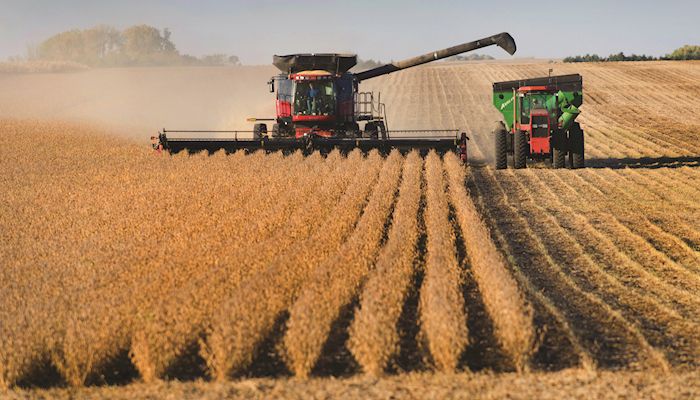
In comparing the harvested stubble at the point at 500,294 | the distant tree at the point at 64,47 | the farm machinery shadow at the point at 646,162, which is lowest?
the harvested stubble at the point at 500,294

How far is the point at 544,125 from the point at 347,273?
36.3ft

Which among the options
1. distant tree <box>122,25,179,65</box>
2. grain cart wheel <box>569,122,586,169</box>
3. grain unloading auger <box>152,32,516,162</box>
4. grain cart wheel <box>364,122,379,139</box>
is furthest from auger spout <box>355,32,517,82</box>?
distant tree <box>122,25,179,65</box>

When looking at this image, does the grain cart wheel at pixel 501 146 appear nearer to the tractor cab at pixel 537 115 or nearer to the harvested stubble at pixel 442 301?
the tractor cab at pixel 537 115

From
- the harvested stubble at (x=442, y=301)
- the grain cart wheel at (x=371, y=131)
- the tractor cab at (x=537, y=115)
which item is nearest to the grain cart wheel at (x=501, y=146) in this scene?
the tractor cab at (x=537, y=115)

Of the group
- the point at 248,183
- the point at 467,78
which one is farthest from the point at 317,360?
the point at 467,78

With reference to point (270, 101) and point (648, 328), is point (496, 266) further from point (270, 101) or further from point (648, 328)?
point (270, 101)

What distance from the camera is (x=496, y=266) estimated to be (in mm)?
8906

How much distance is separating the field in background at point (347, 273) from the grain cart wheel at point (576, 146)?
673 mm

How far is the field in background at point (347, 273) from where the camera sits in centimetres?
664

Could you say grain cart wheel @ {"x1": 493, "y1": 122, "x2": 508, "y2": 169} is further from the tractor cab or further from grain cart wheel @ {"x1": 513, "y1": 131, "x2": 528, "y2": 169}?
the tractor cab

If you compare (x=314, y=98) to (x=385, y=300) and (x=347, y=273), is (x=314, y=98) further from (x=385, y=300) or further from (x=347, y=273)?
(x=385, y=300)

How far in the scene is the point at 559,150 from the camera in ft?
63.1

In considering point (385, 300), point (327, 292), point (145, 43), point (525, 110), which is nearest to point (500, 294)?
point (385, 300)

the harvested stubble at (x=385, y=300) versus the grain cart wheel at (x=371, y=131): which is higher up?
the grain cart wheel at (x=371, y=131)
